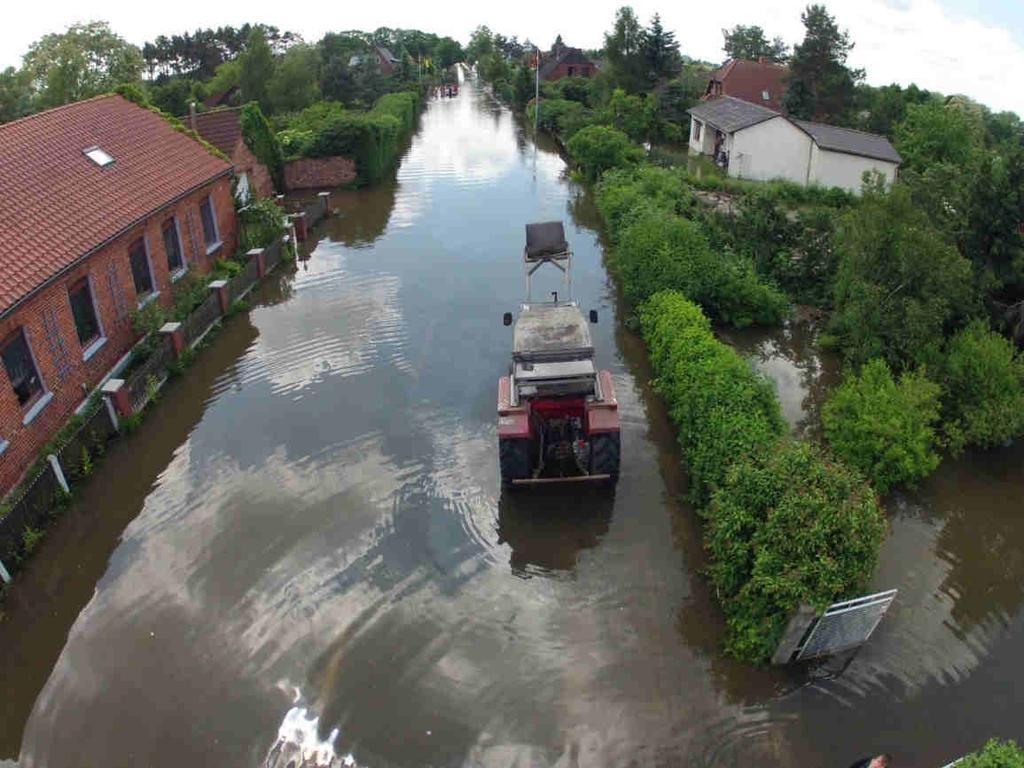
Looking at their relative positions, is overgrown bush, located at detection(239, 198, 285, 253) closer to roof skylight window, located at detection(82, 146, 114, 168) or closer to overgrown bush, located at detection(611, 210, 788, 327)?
roof skylight window, located at detection(82, 146, 114, 168)

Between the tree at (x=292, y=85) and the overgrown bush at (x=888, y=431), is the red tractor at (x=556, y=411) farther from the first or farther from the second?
the tree at (x=292, y=85)

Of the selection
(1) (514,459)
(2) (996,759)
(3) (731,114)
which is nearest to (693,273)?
(1) (514,459)

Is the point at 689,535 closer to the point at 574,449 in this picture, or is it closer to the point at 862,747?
the point at 574,449

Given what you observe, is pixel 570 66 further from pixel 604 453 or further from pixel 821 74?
pixel 604 453

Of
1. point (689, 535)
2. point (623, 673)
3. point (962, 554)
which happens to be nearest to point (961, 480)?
point (962, 554)

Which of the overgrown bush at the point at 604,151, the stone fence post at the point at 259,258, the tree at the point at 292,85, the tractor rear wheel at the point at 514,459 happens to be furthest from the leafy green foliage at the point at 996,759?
the tree at the point at 292,85
